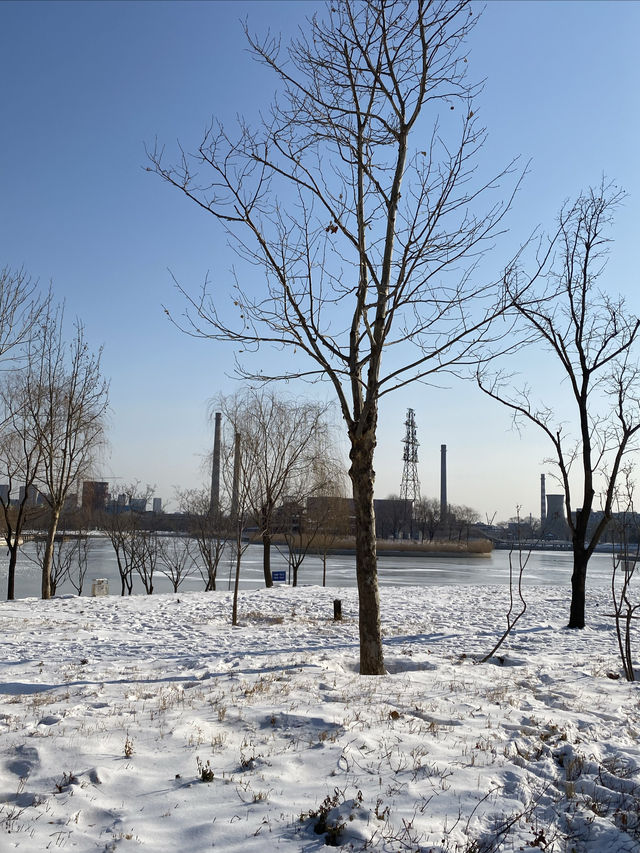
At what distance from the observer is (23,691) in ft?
18.1

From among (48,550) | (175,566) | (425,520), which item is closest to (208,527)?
(175,566)

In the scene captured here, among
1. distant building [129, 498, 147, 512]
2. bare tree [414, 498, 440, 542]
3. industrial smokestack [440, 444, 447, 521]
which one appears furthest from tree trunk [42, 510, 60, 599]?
industrial smokestack [440, 444, 447, 521]

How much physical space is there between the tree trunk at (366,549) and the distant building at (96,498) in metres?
20.1

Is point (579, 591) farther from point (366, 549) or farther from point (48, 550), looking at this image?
point (48, 550)

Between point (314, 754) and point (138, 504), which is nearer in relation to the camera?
point (314, 754)

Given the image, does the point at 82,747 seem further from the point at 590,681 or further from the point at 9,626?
the point at 9,626

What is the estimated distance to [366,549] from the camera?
6.27m

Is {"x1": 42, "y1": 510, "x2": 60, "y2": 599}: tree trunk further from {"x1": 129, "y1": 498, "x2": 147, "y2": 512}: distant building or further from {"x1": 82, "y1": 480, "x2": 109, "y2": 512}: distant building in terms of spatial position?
{"x1": 129, "y1": 498, "x2": 147, "y2": 512}: distant building

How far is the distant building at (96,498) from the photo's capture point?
24559 mm

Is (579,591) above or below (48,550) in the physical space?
below

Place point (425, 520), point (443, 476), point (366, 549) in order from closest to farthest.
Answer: point (366, 549)
point (425, 520)
point (443, 476)

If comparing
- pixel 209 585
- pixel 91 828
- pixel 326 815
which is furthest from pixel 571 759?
pixel 209 585

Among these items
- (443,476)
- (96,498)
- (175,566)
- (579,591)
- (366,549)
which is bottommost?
(175,566)

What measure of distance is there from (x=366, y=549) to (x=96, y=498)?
2709 cm
